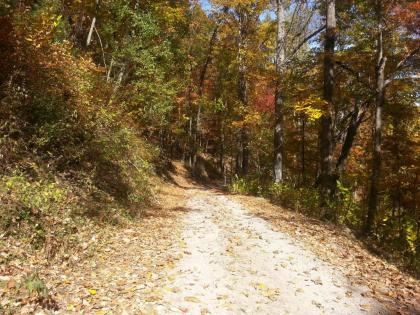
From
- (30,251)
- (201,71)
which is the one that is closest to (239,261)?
(30,251)

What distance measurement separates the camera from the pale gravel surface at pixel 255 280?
226 inches

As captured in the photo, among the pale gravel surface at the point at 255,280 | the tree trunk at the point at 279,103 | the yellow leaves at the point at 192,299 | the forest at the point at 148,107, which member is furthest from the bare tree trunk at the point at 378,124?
the yellow leaves at the point at 192,299

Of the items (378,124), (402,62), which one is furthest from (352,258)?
(402,62)

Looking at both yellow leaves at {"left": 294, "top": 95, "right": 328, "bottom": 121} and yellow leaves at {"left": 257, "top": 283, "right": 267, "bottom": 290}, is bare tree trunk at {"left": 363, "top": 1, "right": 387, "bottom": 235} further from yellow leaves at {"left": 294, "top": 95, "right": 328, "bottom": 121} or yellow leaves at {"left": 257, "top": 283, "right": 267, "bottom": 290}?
yellow leaves at {"left": 257, "top": 283, "right": 267, "bottom": 290}

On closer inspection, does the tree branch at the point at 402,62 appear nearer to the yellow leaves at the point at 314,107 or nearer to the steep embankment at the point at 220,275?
the yellow leaves at the point at 314,107

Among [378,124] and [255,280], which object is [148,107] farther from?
[255,280]

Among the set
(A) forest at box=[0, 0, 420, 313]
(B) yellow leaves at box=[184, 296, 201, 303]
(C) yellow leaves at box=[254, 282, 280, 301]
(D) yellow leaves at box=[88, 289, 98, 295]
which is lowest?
(D) yellow leaves at box=[88, 289, 98, 295]

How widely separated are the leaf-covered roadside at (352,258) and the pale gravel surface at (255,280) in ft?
1.05

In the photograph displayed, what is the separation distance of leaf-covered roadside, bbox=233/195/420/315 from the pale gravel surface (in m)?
0.32

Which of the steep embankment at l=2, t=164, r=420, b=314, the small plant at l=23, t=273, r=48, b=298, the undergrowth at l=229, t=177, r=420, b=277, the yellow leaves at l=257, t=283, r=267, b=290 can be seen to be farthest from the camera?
the undergrowth at l=229, t=177, r=420, b=277

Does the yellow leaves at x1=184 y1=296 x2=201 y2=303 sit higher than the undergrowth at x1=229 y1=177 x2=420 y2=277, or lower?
lower

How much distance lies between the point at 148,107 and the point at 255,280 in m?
12.5

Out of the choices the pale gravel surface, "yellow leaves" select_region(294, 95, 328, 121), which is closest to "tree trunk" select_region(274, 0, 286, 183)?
"yellow leaves" select_region(294, 95, 328, 121)

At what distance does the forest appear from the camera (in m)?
8.58
